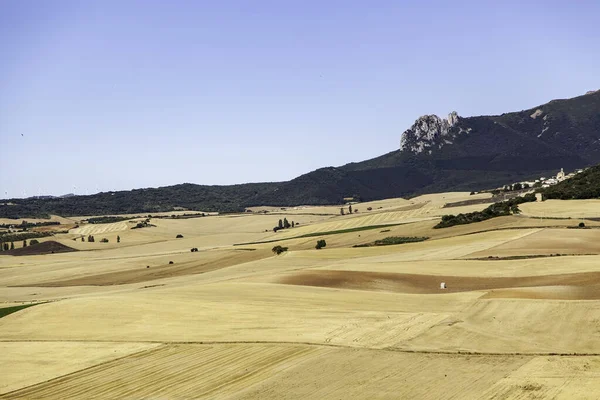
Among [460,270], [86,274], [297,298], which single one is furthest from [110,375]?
[86,274]

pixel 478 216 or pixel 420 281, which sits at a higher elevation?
pixel 478 216

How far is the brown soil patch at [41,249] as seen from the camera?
532ft

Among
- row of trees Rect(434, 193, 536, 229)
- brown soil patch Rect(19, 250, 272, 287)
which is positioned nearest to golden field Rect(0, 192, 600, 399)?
brown soil patch Rect(19, 250, 272, 287)

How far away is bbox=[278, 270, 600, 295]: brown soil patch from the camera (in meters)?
68.2

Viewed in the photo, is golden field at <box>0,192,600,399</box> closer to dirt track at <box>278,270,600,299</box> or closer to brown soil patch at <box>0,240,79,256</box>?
dirt track at <box>278,270,600,299</box>

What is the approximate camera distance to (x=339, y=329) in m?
52.8

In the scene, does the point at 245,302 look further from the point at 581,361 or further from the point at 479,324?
the point at 581,361

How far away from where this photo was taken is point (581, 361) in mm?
42125

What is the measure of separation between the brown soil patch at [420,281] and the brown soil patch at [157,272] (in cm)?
3029

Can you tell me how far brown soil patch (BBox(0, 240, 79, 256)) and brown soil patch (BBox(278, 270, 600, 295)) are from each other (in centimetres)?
9741

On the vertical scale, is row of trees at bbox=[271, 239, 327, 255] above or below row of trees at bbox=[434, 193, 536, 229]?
below

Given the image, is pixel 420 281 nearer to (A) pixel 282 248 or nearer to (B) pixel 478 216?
(A) pixel 282 248

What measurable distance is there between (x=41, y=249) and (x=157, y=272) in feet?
224

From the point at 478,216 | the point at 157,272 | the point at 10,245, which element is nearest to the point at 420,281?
the point at 157,272
